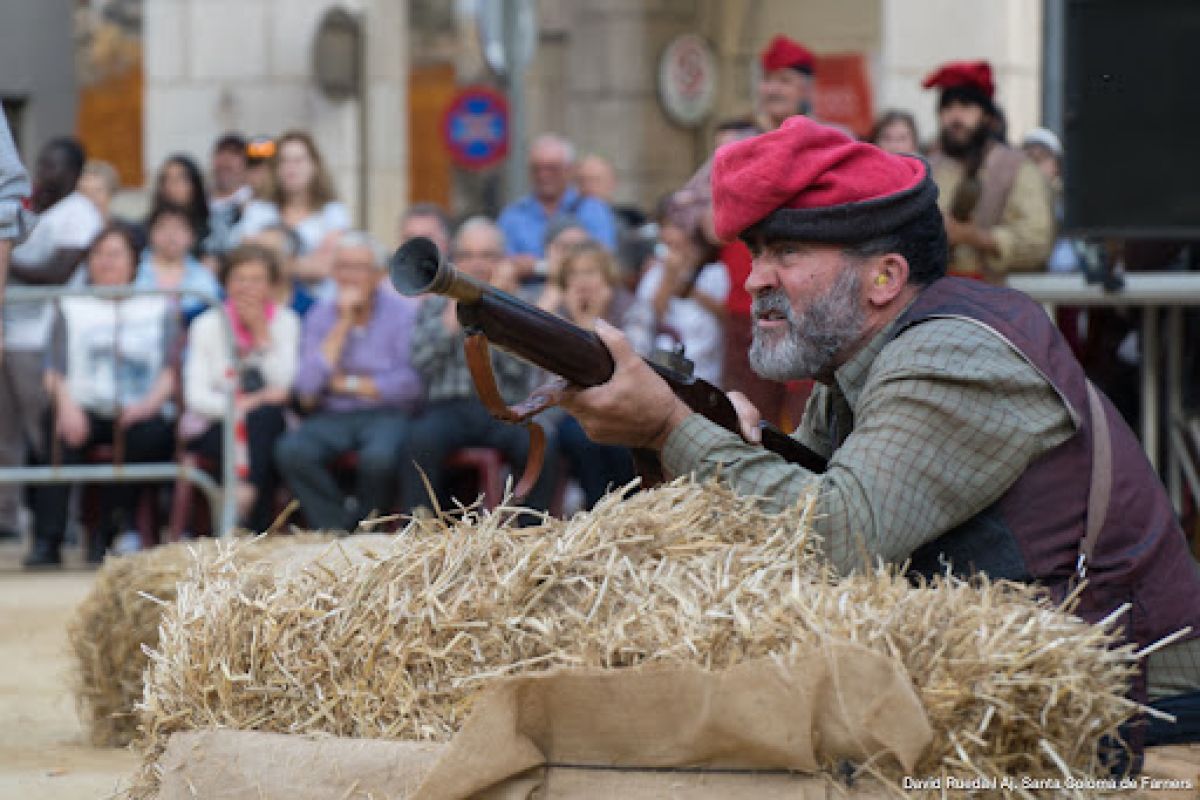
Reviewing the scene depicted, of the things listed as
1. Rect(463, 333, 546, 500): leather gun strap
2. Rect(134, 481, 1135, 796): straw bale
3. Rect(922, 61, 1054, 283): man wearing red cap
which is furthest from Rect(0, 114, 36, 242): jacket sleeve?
Rect(922, 61, 1054, 283): man wearing red cap

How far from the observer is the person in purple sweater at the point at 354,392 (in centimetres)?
1046

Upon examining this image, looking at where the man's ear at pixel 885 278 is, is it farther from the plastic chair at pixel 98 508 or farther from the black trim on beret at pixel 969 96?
the plastic chair at pixel 98 508

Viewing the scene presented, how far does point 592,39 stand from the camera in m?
25.5

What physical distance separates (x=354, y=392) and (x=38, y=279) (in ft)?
7.57

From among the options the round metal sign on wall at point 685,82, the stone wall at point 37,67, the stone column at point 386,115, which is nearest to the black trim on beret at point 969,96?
the stone column at point 386,115

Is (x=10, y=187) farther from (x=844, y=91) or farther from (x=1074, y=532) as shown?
(x=844, y=91)

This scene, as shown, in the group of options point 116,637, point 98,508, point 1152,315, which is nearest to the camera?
point 116,637

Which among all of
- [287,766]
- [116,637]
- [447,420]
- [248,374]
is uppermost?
[287,766]

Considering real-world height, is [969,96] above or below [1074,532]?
above

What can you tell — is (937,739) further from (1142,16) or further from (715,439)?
(1142,16)

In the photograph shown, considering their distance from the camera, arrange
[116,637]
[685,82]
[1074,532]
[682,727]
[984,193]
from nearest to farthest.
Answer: [682,727]
[1074,532]
[116,637]
[984,193]
[685,82]

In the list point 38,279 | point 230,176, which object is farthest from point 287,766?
point 230,176

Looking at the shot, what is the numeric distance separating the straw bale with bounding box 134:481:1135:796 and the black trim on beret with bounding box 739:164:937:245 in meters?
0.56

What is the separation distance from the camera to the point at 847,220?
418 cm
